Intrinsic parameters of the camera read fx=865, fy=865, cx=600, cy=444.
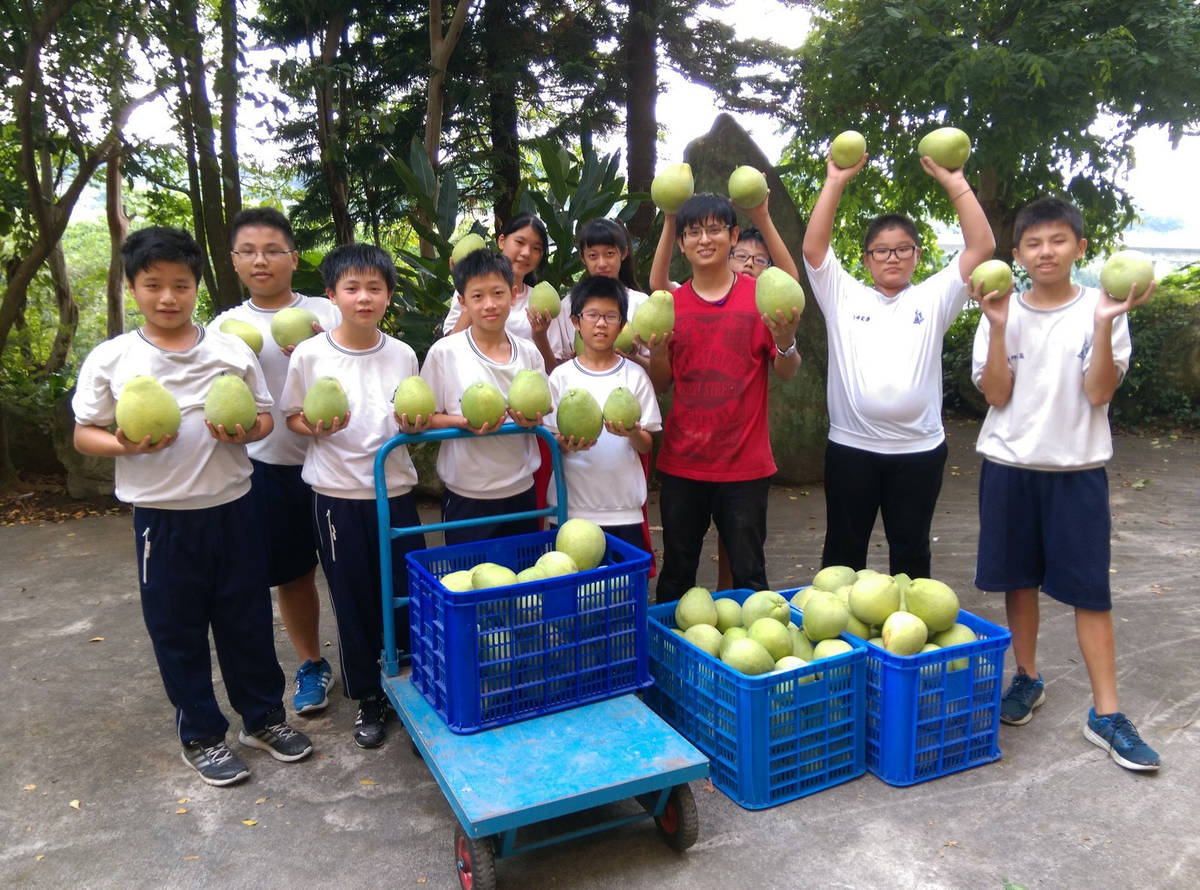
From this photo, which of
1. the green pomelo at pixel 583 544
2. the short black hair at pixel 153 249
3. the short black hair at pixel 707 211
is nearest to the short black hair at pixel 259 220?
the short black hair at pixel 153 249

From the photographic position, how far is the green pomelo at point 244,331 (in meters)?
3.37

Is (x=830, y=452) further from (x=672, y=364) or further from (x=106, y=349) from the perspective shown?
(x=106, y=349)

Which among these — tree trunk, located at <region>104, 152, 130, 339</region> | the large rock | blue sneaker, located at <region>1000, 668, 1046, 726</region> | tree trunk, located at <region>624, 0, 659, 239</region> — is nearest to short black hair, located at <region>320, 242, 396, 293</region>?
blue sneaker, located at <region>1000, 668, 1046, 726</region>

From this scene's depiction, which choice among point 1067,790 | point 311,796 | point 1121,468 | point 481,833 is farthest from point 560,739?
point 1121,468

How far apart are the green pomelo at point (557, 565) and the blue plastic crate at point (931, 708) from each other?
1.09 metres

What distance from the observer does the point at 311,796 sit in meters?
3.02

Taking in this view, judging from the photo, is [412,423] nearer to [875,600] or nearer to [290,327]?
[290,327]

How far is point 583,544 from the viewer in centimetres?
298

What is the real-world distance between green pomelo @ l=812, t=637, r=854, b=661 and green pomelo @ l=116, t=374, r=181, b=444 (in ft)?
7.55

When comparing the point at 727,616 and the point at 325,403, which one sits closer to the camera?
the point at 325,403

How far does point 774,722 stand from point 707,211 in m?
1.92

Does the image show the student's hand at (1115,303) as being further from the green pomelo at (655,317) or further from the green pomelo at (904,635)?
the green pomelo at (655,317)

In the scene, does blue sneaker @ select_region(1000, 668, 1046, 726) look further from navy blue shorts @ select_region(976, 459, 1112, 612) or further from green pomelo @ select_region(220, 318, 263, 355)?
green pomelo @ select_region(220, 318, 263, 355)

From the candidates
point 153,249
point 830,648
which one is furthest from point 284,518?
point 830,648
